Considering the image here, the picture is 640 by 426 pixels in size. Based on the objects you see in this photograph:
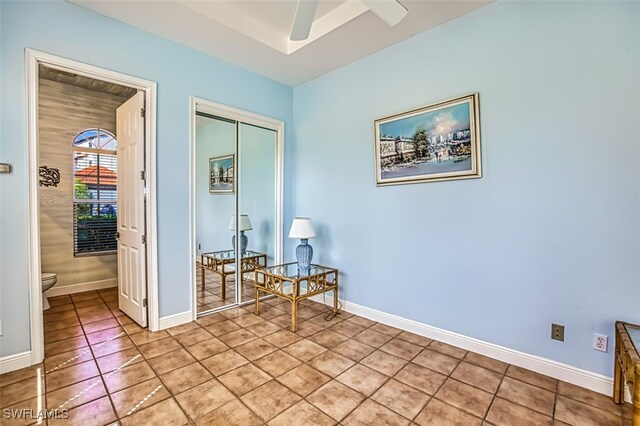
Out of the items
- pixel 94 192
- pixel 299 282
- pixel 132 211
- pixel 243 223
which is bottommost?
pixel 299 282

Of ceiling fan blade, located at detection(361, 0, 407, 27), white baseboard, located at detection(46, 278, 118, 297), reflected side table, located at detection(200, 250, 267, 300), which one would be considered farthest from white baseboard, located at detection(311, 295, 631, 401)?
white baseboard, located at detection(46, 278, 118, 297)

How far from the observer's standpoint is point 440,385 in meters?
2.00

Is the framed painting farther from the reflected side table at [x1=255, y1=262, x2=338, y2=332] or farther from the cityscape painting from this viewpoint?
the cityscape painting

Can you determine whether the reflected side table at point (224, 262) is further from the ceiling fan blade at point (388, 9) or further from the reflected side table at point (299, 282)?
the ceiling fan blade at point (388, 9)

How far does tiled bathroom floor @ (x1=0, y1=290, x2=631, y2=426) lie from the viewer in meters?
1.69

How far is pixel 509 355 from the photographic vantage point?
2.26 meters

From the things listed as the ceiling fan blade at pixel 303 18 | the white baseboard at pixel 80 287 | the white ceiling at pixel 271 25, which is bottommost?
the white baseboard at pixel 80 287

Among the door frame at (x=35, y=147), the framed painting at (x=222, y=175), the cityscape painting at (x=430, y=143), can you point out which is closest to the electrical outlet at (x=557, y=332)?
the cityscape painting at (x=430, y=143)

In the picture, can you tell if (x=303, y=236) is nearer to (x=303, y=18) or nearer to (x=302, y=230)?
(x=302, y=230)

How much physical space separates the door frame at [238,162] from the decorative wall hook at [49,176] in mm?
2295

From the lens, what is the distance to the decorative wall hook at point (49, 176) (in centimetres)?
377

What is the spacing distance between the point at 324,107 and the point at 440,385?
3064 mm

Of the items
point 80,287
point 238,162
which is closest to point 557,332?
→ point 238,162

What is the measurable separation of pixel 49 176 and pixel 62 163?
0.22 metres
